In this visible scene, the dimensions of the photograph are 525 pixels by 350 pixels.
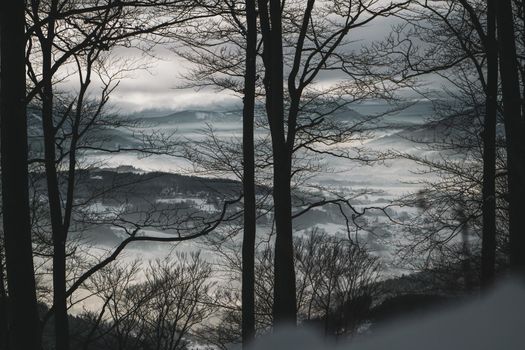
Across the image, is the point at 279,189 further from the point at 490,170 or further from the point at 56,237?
the point at 56,237

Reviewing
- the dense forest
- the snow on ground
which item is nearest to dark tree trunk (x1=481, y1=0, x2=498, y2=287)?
the dense forest

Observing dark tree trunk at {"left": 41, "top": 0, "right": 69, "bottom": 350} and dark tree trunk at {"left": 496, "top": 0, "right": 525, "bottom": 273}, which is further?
dark tree trunk at {"left": 41, "top": 0, "right": 69, "bottom": 350}

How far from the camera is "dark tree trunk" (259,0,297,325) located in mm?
7824

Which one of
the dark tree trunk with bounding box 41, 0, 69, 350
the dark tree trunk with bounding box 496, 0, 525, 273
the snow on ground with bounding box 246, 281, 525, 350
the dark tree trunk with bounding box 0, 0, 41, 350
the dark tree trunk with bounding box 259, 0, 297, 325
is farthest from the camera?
the dark tree trunk with bounding box 41, 0, 69, 350

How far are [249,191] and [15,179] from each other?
16.2ft

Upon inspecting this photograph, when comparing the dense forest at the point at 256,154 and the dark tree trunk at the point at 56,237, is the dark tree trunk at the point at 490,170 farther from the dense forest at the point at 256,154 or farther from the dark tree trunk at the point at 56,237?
the dark tree trunk at the point at 56,237

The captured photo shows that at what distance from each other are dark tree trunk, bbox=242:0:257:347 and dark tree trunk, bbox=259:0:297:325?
874 millimetres

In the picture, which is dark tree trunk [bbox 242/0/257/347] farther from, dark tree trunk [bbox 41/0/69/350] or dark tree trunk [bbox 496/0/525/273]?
dark tree trunk [bbox 496/0/525/273]

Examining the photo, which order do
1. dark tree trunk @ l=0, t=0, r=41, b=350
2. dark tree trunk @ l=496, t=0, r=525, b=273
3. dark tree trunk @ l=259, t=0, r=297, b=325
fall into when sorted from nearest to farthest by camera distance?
dark tree trunk @ l=0, t=0, r=41, b=350
dark tree trunk @ l=496, t=0, r=525, b=273
dark tree trunk @ l=259, t=0, r=297, b=325

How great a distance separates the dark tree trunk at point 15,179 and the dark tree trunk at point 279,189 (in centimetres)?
398

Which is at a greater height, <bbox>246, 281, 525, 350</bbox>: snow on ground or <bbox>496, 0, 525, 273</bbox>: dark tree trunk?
<bbox>496, 0, 525, 273</bbox>: dark tree trunk

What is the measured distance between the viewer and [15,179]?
4512 mm

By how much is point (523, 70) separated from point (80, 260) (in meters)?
11.4

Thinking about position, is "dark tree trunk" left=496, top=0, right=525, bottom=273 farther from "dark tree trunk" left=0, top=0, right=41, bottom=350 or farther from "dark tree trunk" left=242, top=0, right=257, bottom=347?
"dark tree trunk" left=0, top=0, right=41, bottom=350
